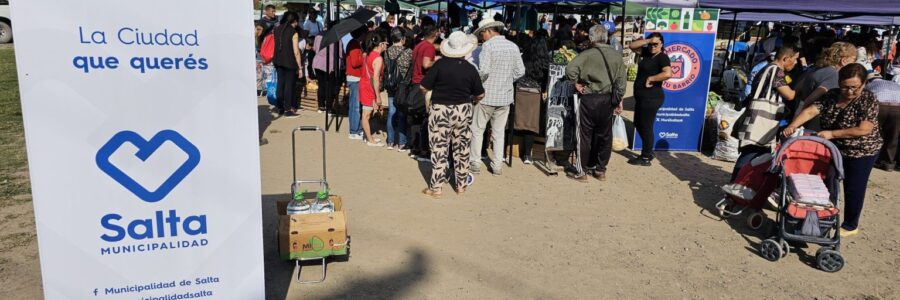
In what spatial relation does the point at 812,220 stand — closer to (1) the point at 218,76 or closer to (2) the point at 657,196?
(2) the point at 657,196

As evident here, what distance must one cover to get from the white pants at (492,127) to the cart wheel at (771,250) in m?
2.91

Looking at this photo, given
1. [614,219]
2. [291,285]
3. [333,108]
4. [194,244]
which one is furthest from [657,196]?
[333,108]

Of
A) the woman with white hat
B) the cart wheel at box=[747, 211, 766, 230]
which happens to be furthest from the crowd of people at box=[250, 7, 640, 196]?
the cart wheel at box=[747, 211, 766, 230]

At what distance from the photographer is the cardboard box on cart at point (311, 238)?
4203 mm

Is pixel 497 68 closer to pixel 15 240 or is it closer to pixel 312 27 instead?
pixel 15 240

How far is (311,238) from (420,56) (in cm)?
370

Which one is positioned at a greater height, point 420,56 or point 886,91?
point 420,56

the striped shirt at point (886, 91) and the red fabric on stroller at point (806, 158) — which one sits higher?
the striped shirt at point (886, 91)

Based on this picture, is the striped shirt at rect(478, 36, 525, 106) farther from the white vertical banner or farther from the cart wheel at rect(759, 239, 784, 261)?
the white vertical banner

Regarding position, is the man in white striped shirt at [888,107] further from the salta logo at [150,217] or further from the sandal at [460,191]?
the salta logo at [150,217]

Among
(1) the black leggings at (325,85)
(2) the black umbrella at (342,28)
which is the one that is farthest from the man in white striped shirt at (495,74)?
(1) the black leggings at (325,85)

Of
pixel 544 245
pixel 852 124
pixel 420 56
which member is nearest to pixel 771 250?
pixel 852 124

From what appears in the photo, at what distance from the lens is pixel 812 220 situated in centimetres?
492

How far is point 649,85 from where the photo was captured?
7.51 m
